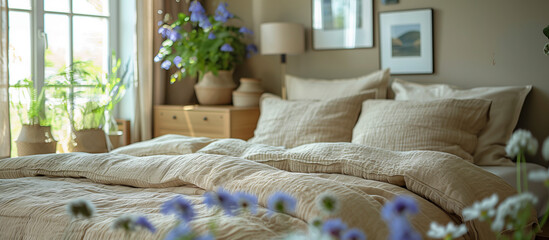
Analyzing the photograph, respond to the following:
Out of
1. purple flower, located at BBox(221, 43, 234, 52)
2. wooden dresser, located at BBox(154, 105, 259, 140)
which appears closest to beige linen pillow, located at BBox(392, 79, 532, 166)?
wooden dresser, located at BBox(154, 105, 259, 140)

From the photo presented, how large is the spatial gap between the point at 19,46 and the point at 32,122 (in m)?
0.60

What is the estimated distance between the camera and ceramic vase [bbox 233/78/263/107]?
434 centimetres

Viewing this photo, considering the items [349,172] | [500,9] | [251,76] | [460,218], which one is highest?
[500,9]

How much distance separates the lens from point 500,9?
3488 millimetres

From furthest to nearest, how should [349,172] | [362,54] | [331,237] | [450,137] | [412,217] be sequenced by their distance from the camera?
[362,54] → [450,137] → [349,172] → [412,217] → [331,237]

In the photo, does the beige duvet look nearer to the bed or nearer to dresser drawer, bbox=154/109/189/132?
the bed

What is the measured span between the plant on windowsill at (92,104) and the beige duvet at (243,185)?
1.32 meters

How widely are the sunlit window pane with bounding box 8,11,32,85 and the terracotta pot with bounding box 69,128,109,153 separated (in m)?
0.56

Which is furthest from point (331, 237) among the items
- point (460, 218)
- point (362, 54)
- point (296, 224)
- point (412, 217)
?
point (362, 54)

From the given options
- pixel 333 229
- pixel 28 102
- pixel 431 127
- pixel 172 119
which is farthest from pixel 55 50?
pixel 333 229

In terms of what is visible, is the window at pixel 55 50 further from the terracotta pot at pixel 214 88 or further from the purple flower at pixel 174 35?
the terracotta pot at pixel 214 88

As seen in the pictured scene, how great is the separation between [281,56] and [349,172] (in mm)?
2197

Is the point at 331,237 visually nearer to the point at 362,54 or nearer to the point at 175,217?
the point at 175,217

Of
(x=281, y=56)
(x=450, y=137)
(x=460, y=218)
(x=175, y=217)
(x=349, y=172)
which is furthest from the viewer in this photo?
(x=281, y=56)
